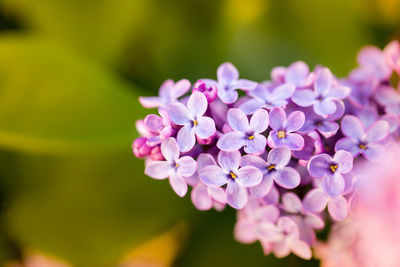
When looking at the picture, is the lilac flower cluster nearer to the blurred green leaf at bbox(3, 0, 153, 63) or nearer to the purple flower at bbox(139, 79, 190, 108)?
the purple flower at bbox(139, 79, 190, 108)

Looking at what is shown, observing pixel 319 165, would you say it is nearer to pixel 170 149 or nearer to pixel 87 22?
pixel 170 149

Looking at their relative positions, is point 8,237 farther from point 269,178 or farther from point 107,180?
A: point 269,178

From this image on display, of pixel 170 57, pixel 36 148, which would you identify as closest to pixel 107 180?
pixel 36 148

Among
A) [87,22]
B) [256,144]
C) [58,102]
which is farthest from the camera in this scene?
[87,22]

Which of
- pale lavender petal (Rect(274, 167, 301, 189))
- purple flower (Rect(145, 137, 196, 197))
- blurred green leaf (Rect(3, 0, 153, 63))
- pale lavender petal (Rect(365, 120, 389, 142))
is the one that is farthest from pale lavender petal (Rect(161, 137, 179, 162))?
blurred green leaf (Rect(3, 0, 153, 63))

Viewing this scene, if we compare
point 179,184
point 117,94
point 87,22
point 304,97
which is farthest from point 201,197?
point 87,22

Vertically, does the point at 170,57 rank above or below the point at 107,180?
above
